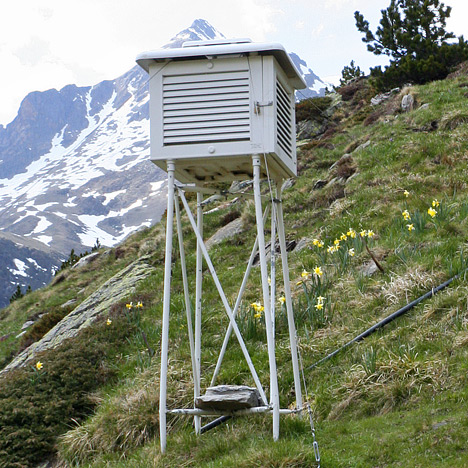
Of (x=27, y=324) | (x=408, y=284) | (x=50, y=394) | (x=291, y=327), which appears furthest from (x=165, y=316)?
(x=27, y=324)

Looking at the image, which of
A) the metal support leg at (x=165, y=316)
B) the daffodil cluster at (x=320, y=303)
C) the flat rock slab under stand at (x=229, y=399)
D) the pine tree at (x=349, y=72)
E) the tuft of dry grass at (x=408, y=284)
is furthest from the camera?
the pine tree at (x=349, y=72)

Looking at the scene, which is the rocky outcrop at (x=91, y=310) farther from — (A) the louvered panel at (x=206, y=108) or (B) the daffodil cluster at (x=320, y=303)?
(A) the louvered panel at (x=206, y=108)

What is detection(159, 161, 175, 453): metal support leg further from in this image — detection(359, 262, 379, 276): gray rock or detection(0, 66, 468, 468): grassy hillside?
detection(359, 262, 379, 276): gray rock

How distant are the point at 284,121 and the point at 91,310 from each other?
318 inches

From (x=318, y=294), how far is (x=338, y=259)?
1.60 m

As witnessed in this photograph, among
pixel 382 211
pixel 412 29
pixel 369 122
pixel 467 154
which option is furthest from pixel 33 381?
pixel 412 29


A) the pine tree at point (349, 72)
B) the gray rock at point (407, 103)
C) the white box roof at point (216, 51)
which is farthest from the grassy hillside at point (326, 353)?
the pine tree at point (349, 72)

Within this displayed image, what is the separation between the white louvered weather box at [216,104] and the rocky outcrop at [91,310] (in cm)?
641

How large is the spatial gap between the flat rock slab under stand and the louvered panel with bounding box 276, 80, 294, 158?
2426mm

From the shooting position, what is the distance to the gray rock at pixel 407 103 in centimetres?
1909

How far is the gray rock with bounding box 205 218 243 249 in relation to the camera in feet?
49.6

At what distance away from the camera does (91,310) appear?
13.2 metres

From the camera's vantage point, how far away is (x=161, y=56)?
6086 millimetres

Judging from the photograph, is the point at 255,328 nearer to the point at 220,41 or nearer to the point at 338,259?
the point at 338,259
